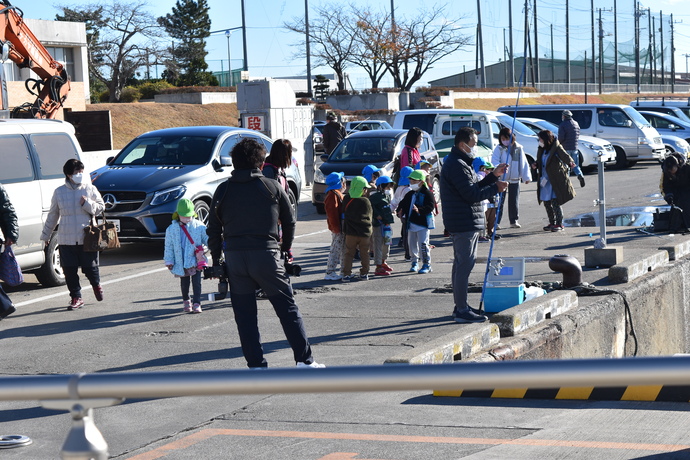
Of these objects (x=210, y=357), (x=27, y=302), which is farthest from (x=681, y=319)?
(x=27, y=302)

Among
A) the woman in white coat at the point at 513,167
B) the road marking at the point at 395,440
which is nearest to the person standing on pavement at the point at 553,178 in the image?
the woman in white coat at the point at 513,167

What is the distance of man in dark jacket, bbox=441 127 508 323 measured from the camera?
8.52m

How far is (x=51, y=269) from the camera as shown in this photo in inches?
466

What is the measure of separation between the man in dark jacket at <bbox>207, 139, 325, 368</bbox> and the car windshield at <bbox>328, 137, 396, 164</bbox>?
12013 millimetres

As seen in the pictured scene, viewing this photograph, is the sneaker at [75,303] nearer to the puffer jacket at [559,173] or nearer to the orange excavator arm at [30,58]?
the puffer jacket at [559,173]

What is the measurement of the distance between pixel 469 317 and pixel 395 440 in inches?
141

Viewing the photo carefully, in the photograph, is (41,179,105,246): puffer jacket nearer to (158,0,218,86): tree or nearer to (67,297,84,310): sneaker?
(67,297,84,310): sneaker

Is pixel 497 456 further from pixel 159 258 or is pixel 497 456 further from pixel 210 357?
pixel 159 258

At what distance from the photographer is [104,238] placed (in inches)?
404

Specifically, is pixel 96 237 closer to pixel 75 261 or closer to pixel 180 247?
pixel 75 261

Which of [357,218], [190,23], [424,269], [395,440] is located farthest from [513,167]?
[190,23]

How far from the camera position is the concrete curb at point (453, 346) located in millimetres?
6727

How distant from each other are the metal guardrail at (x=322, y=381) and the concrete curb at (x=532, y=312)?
563cm

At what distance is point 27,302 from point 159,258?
11.2 ft
